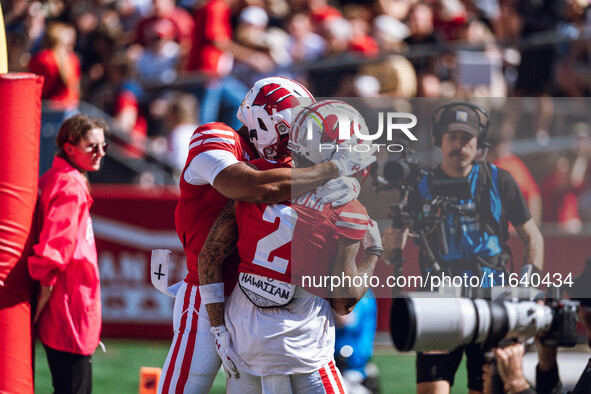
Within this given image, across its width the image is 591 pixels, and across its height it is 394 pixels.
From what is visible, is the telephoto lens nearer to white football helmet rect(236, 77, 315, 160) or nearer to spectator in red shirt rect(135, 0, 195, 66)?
white football helmet rect(236, 77, 315, 160)

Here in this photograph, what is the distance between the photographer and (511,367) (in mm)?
4566

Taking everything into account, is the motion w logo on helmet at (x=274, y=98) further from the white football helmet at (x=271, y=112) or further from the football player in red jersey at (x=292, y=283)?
the football player in red jersey at (x=292, y=283)

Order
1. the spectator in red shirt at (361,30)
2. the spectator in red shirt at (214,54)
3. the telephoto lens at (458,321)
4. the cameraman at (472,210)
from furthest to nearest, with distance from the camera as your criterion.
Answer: the spectator in red shirt at (361,30)
the spectator in red shirt at (214,54)
the cameraman at (472,210)
the telephoto lens at (458,321)

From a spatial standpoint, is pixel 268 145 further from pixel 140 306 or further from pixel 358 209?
pixel 140 306

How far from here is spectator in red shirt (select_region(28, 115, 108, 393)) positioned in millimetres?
4926

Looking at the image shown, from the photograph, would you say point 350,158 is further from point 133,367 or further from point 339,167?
point 133,367

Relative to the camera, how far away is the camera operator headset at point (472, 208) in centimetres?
446

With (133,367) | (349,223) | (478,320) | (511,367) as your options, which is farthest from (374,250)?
(133,367)

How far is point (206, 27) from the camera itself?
11055 millimetres

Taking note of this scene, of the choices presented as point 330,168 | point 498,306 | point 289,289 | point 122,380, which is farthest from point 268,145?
point 122,380

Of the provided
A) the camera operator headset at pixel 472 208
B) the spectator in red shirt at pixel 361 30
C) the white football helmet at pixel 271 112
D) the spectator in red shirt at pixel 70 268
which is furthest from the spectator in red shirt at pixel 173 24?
the white football helmet at pixel 271 112

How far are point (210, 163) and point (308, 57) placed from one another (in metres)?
7.50

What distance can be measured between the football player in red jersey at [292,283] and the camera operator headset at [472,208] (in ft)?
2.22

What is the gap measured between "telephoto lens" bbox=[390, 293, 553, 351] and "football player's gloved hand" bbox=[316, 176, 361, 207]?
1.94 feet
